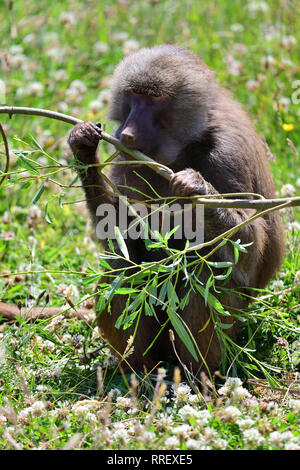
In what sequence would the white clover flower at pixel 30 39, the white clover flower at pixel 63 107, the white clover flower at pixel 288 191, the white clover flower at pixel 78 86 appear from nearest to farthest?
the white clover flower at pixel 288 191, the white clover flower at pixel 63 107, the white clover flower at pixel 78 86, the white clover flower at pixel 30 39

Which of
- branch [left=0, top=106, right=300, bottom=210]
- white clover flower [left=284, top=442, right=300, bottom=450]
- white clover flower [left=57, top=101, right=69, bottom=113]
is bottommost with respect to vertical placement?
white clover flower [left=284, top=442, right=300, bottom=450]

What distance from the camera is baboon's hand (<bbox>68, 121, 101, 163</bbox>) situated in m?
4.18

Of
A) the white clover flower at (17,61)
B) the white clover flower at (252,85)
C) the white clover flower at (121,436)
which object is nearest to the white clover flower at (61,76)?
the white clover flower at (17,61)

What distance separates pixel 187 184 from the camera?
3.79 metres

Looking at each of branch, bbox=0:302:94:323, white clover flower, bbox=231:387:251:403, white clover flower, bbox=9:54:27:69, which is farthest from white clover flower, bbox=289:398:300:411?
white clover flower, bbox=9:54:27:69

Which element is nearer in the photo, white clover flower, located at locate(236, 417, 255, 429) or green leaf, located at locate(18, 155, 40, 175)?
white clover flower, located at locate(236, 417, 255, 429)

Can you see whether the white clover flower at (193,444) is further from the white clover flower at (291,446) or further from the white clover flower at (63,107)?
the white clover flower at (63,107)

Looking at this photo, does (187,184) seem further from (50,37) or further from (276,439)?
(50,37)

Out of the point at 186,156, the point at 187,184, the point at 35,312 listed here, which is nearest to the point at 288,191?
the point at 186,156

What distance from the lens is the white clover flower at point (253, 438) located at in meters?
3.14

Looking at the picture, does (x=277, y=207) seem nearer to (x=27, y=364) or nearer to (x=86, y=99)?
(x=27, y=364)

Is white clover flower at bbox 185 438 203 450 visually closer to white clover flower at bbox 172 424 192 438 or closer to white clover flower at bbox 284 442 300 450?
white clover flower at bbox 172 424 192 438

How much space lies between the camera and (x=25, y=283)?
212 inches

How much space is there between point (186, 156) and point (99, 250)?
126 cm
